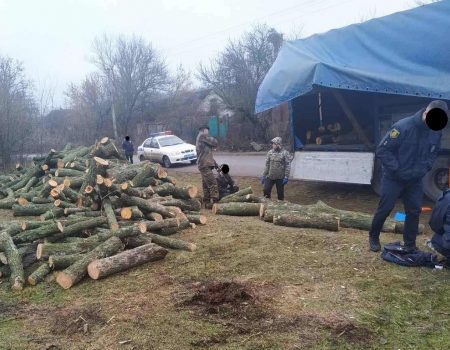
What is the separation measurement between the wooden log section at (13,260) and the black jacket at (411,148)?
463 centimetres

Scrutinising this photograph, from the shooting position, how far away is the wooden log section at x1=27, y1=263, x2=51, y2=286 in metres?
5.08

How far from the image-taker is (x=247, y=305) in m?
4.02

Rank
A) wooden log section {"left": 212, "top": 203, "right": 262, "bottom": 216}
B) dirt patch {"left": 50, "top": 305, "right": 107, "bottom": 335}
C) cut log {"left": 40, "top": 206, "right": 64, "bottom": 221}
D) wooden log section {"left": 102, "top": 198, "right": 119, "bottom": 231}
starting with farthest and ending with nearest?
wooden log section {"left": 212, "top": 203, "right": 262, "bottom": 216} → cut log {"left": 40, "top": 206, "right": 64, "bottom": 221} → wooden log section {"left": 102, "top": 198, "right": 119, "bottom": 231} → dirt patch {"left": 50, "top": 305, "right": 107, "bottom": 335}

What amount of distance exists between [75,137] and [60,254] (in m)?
24.1

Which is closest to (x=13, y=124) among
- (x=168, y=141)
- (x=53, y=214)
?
(x=168, y=141)

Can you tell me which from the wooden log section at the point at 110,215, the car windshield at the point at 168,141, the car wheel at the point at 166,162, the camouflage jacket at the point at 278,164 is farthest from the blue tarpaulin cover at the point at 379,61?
the car windshield at the point at 168,141

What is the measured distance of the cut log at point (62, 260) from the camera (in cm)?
530

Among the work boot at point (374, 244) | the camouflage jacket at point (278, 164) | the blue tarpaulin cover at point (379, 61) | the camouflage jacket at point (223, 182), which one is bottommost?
the work boot at point (374, 244)

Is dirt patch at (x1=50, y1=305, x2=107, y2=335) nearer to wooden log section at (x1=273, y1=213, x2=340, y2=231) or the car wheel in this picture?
wooden log section at (x1=273, y1=213, x2=340, y2=231)

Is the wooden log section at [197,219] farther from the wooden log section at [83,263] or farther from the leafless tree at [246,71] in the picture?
the leafless tree at [246,71]

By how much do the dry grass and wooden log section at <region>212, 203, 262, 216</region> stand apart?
85.0 inches

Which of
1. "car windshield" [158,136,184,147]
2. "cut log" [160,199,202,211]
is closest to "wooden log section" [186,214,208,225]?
"cut log" [160,199,202,211]

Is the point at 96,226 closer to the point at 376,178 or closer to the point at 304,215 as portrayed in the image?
the point at 304,215

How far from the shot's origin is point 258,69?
1104 inches
